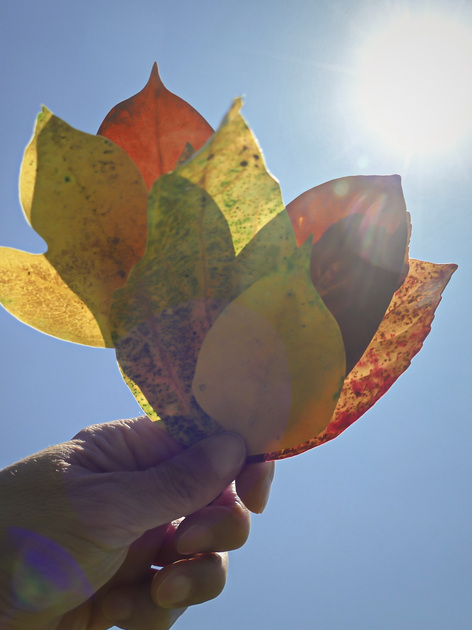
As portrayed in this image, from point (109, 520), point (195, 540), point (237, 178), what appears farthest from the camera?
point (195, 540)

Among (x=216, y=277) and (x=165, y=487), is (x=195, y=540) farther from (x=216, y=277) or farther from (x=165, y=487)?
(x=216, y=277)

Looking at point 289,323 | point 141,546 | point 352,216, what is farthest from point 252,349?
point 141,546

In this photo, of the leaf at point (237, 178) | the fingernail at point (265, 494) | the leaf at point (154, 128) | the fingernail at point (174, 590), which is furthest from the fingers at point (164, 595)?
the leaf at point (154, 128)

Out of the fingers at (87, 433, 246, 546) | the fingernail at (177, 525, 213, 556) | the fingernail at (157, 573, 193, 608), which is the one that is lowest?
the fingernail at (157, 573, 193, 608)

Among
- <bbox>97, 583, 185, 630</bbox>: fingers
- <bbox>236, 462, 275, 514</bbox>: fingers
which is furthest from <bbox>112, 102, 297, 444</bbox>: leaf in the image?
<bbox>97, 583, 185, 630</bbox>: fingers

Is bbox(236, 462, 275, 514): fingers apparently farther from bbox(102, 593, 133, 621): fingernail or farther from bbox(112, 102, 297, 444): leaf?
bbox(102, 593, 133, 621): fingernail

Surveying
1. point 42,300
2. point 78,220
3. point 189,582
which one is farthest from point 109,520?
point 78,220

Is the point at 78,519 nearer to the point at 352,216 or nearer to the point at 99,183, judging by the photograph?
the point at 99,183
